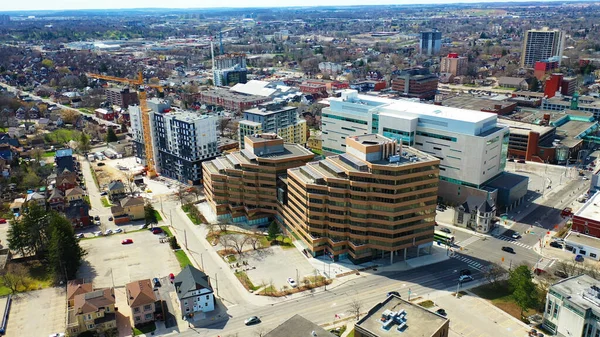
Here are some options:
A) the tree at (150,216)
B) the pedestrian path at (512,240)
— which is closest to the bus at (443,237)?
the pedestrian path at (512,240)

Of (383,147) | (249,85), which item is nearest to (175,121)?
(383,147)

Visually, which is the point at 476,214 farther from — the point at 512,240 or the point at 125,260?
the point at 125,260

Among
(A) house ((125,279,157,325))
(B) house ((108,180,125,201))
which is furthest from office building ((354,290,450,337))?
(B) house ((108,180,125,201))

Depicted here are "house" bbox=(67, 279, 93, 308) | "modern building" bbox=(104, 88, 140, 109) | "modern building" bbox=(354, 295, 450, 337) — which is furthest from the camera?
"modern building" bbox=(104, 88, 140, 109)

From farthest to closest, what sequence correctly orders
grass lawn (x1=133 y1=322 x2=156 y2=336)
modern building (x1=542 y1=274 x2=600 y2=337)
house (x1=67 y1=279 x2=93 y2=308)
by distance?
house (x1=67 y1=279 x2=93 y2=308) → grass lawn (x1=133 y1=322 x2=156 y2=336) → modern building (x1=542 y1=274 x2=600 y2=337)

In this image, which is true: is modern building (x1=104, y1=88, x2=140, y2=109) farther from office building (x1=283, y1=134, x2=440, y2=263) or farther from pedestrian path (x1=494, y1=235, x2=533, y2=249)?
pedestrian path (x1=494, y1=235, x2=533, y2=249)

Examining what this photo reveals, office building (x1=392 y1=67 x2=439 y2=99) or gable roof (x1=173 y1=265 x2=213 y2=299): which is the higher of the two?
office building (x1=392 y1=67 x2=439 y2=99)
